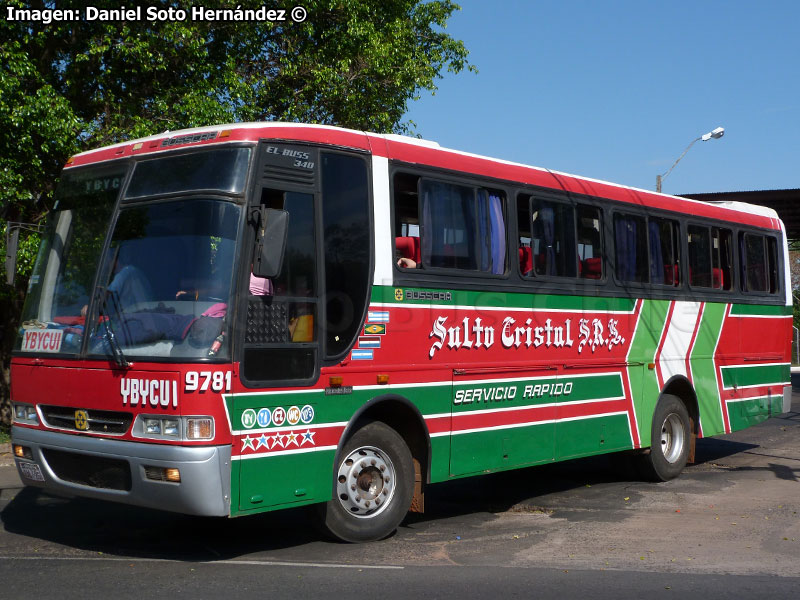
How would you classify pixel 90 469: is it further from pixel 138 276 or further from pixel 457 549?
→ pixel 457 549

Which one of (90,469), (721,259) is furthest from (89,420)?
(721,259)

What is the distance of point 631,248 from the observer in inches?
447

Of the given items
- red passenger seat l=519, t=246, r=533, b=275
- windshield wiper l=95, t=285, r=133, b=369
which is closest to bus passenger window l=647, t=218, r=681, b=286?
red passenger seat l=519, t=246, r=533, b=275

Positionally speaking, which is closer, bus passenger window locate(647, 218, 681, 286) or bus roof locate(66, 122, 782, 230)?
bus roof locate(66, 122, 782, 230)

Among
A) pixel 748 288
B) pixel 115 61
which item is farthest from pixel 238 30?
pixel 748 288

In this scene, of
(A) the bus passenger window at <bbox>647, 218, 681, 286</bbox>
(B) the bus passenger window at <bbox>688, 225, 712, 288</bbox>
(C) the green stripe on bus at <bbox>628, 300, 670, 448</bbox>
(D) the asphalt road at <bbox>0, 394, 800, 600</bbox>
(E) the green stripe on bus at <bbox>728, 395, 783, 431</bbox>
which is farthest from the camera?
(E) the green stripe on bus at <bbox>728, 395, 783, 431</bbox>

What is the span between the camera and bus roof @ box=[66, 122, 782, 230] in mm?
7406

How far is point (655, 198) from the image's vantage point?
472 inches

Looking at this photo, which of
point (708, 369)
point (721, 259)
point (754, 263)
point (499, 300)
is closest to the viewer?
point (499, 300)

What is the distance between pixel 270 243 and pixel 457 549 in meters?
2.92

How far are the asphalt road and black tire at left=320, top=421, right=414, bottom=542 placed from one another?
18cm

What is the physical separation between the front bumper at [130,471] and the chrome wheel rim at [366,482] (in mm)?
1270

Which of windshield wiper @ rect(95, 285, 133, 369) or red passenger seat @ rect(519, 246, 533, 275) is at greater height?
red passenger seat @ rect(519, 246, 533, 275)

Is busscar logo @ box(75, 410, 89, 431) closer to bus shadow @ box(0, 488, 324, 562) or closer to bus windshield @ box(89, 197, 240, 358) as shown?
bus windshield @ box(89, 197, 240, 358)
